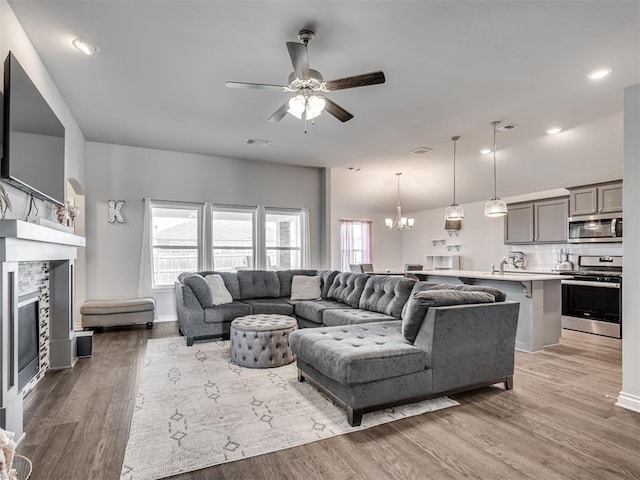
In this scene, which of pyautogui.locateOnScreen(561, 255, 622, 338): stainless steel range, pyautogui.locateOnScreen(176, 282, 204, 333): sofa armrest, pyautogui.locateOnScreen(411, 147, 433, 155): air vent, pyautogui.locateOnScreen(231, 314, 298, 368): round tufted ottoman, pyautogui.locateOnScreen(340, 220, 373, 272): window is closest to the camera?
pyautogui.locateOnScreen(231, 314, 298, 368): round tufted ottoman

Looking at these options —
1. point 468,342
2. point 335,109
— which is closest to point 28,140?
point 335,109

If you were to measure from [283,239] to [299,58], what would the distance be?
5.05m

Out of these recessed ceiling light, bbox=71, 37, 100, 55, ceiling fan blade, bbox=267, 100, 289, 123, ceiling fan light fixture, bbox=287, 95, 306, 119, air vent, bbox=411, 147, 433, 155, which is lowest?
ceiling fan light fixture, bbox=287, 95, 306, 119

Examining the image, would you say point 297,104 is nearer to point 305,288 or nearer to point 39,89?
point 39,89

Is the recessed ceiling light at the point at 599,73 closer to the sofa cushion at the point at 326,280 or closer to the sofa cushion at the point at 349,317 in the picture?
the sofa cushion at the point at 349,317

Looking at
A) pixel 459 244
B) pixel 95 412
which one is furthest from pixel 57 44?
pixel 459 244

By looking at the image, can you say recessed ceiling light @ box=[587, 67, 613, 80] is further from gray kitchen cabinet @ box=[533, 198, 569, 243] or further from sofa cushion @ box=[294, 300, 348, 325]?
sofa cushion @ box=[294, 300, 348, 325]

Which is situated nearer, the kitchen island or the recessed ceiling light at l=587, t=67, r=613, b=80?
the recessed ceiling light at l=587, t=67, r=613, b=80

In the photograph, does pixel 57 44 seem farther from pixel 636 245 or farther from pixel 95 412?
pixel 636 245

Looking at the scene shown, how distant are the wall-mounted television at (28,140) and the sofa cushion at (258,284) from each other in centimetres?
280

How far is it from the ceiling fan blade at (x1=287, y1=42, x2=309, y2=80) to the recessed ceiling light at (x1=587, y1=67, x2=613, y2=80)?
2.79 metres

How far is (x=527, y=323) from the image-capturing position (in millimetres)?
4473

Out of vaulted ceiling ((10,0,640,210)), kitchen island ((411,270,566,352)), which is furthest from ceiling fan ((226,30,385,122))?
kitchen island ((411,270,566,352))

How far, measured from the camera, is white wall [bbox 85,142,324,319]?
5.83 m
